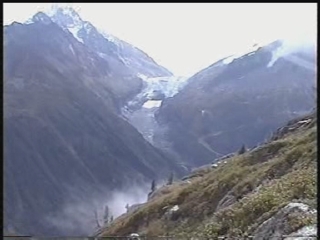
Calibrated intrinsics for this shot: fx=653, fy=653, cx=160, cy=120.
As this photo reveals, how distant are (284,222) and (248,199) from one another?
750cm

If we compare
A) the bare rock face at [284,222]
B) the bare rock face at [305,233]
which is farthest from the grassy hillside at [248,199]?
the bare rock face at [305,233]

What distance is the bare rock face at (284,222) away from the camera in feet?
39.7

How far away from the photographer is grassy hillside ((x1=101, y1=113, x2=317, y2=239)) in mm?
15359

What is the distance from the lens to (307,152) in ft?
94.0

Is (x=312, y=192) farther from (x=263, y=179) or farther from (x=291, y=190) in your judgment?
(x=263, y=179)

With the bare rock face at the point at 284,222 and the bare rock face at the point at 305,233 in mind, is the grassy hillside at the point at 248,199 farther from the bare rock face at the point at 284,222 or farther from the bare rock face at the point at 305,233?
the bare rock face at the point at 305,233

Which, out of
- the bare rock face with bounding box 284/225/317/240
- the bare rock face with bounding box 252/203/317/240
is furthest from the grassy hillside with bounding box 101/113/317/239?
the bare rock face with bounding box 284/225/317/240

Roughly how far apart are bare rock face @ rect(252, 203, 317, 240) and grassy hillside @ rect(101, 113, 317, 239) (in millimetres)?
52

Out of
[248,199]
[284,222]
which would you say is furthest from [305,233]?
[248,199]

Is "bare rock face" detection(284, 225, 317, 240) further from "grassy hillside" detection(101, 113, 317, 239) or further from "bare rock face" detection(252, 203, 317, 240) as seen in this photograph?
"bare rock face" detection(252, 203, 317, 240)

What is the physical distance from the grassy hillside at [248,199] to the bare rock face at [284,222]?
2.0 inches

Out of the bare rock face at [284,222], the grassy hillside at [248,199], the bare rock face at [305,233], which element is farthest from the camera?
the grassy hillside at [248,199]

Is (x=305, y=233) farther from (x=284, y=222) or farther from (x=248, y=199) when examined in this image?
(x=248, y=199)

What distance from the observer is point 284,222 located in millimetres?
12430
